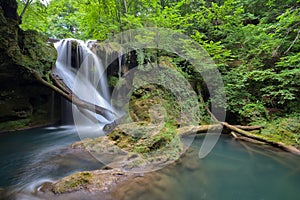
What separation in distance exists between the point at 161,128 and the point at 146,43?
4384 mm

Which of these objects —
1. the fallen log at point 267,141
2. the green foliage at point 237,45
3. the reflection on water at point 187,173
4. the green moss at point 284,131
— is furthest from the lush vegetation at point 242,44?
the reflection on water at point 187,173

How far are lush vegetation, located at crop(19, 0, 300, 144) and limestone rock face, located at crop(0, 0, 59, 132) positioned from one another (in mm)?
1973

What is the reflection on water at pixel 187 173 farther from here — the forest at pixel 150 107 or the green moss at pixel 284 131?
the green moss at pixel 284 131

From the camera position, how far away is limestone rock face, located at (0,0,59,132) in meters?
5.70

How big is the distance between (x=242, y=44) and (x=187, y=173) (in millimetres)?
8053

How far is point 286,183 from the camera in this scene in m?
3.29

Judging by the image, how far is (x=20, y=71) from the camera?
6.08m

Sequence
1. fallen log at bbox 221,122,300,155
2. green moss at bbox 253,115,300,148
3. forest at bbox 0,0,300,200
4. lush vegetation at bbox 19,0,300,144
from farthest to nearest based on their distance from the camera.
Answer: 1. lush vegetation at bbox 19,0,300,144
2. green moss at bbox 253,115,300,148
3. fallen log at bbox 221,122,300,155
4. forest at bbox 0,0,300,200

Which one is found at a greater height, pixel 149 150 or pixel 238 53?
pixel 238 53

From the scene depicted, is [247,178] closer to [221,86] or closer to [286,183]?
[286,183]

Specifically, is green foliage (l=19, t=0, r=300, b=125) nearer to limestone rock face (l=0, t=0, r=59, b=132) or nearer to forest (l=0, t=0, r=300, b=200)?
forest (l=0, t=0, r=300, b=200)

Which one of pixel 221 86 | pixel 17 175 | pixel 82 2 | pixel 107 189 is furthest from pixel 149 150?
pixel 82 2

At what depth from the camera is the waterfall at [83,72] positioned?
8.12 metres

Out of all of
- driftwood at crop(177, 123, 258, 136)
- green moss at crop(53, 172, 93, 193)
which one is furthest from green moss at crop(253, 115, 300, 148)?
green moss at crop(53, 172, 93, 193)
